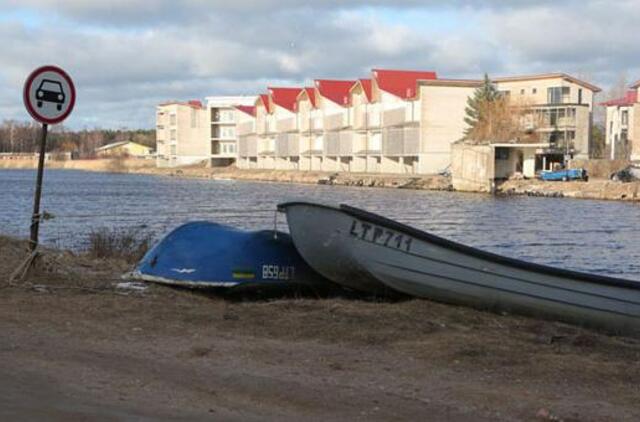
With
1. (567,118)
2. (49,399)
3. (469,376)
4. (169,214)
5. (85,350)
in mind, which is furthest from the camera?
(567,118)

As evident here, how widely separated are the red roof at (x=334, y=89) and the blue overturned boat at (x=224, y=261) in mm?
109608

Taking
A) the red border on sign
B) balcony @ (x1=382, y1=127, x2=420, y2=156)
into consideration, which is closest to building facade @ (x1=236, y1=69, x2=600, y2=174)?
balcony @ (x1=382, y1=127, x2=420, y2=156)

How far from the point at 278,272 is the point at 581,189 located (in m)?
69.8

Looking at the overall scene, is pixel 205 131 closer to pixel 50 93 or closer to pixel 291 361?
pixel 50 93

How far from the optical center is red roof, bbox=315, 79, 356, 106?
399 feet

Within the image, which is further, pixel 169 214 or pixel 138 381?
pixel 169 214

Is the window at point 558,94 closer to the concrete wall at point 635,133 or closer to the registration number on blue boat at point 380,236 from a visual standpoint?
the concrete wall at point 635,133

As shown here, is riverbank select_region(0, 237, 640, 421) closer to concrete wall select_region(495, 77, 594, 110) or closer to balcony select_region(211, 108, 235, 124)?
concrete wall select_region(495, 77, 594, 110)

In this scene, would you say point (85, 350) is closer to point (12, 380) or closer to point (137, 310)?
point (12, 380)

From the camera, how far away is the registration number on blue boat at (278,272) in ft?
37.3

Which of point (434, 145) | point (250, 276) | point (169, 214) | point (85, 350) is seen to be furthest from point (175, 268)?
point (434, 145)

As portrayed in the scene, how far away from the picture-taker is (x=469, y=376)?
696cm

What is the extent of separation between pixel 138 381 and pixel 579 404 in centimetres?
325

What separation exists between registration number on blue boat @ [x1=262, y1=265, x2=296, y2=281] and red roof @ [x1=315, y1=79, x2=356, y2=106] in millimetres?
109852
